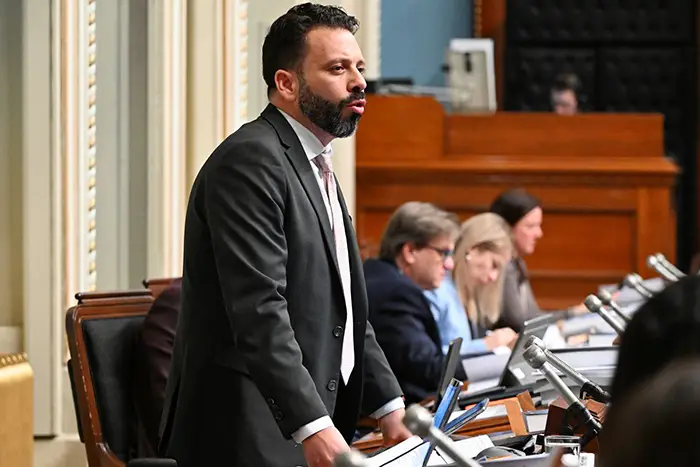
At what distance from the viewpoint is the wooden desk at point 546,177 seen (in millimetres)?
8406

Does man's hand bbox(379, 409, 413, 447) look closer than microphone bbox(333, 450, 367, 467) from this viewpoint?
No

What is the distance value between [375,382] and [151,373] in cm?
101

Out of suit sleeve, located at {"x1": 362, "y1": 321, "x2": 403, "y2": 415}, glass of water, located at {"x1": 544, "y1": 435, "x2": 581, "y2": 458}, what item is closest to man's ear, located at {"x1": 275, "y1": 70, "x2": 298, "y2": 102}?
suit sleeve, located at {"x1": 362, "y1": 321, "x2": 403, "y2": 415}

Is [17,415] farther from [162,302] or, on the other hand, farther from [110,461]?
[162,302]

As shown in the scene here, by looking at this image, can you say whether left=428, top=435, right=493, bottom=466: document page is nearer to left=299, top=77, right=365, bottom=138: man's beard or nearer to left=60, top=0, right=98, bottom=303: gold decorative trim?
left=299, top=77, right=365, bottom=138: man's beard

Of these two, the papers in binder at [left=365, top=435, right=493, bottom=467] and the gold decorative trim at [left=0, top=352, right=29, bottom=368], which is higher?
the papers in binder at [left=365, top=435, right=493, bottom=467]

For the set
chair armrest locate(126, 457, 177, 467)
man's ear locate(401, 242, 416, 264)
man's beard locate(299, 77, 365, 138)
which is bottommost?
chair armrest locate(126, 457, 177, 467)

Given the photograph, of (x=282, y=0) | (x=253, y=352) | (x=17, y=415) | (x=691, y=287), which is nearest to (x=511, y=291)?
(x=282, y=0)

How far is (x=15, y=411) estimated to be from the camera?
3160 mm

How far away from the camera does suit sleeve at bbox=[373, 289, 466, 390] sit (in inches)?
178

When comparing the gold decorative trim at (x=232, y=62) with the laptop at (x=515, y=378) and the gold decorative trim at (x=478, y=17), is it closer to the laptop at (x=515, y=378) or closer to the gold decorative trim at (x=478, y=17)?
the laptop at (x=515, y=378)

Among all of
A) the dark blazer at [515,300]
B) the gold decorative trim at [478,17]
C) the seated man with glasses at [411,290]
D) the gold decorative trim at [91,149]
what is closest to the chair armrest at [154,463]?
the seated man with glasses at [411,290]

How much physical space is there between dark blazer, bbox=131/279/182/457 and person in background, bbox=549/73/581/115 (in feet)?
23.9

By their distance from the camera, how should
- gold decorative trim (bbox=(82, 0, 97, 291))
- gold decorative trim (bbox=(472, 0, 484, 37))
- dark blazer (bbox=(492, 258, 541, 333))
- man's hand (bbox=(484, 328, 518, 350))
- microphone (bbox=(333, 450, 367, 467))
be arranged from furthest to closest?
gold decorative trim (bbox=(472, 0, 484, 37)) → dark blazer (bbox=(492, 258, 541, 333)) → man's hand (bbox=(484, 328, 518, 350)) → gold decorative trim (bbox=(82, 0, 97, 291)) → microphone (bbox=(333, 450, 367, 467))
